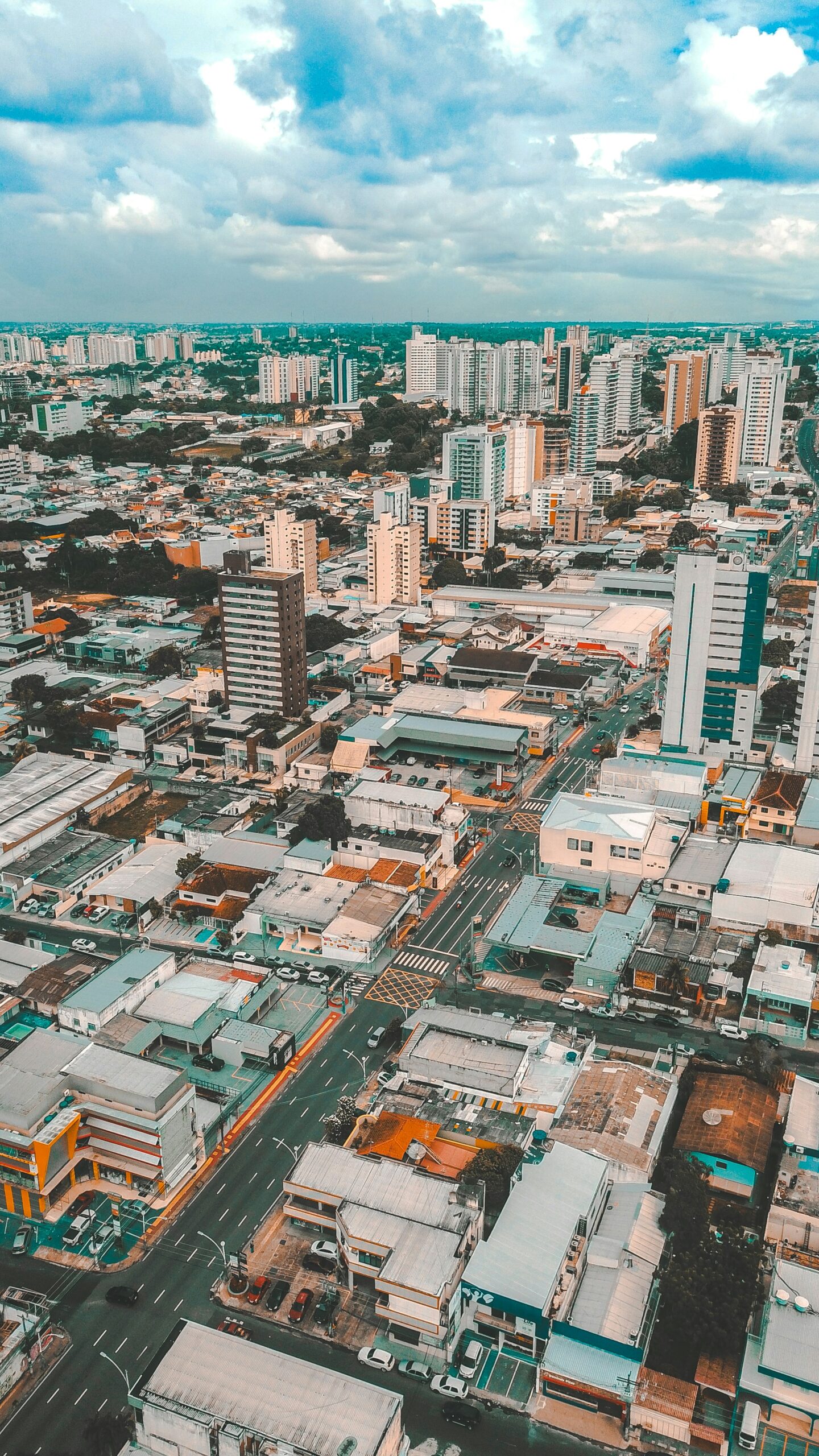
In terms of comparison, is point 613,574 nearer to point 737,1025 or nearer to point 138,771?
point 138,771

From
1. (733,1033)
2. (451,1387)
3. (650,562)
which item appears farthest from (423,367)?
(451,1387)

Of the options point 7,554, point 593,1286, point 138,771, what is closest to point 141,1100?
point 593,1286

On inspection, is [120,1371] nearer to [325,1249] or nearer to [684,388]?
[325,1249]

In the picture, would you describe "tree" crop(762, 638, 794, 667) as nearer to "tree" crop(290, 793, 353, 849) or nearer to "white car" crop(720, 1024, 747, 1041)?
"tree" crop(290, 793, 353, 849)

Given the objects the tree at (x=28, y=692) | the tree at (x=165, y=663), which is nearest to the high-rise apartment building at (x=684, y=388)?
the tree at (x=165, y=663)

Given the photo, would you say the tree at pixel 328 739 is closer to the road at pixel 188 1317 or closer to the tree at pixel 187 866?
the tree at pixel 187 866
